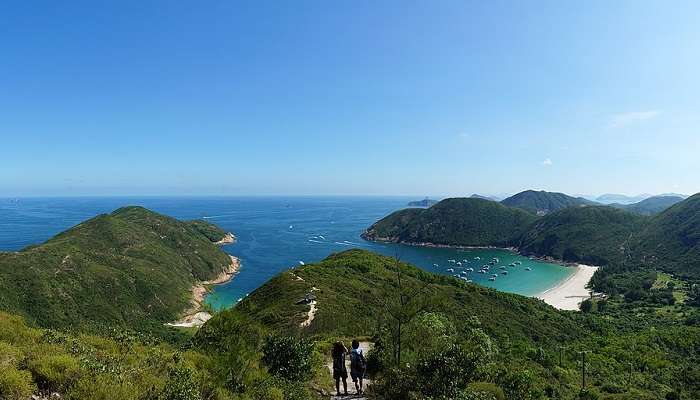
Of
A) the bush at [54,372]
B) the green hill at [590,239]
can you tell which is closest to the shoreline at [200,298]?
the bush at [54,372]

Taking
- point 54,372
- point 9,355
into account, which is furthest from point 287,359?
point 9,355

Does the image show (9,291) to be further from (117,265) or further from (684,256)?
(684,256)

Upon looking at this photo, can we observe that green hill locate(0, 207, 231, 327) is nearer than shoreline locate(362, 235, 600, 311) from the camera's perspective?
Yes

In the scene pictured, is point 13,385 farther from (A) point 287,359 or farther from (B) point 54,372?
(A) point 287,359

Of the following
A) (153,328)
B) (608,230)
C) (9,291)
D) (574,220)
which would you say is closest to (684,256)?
(608,230)

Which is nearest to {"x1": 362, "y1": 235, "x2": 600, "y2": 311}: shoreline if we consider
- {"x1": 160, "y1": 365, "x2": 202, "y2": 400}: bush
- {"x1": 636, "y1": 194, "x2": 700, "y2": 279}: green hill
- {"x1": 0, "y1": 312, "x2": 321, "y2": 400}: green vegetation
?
{"x1": 636, "y1": 194, "x2": 700, "y2": 279}: green hill

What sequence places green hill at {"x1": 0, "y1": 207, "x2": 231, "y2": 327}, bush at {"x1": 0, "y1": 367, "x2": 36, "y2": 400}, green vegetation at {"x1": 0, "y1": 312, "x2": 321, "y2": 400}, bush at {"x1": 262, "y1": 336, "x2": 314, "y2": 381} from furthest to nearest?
green hill at {"x1": 0, "y1": 207, "x2": 231, "y2": 327}, bush at {"x1": 262, "y1": 336, "x2": 314, "y2": 381}, green vegetation at {"x1": 0, "y1": 312, "x2": 321, "y2": 400}, bush at {"x1": 0, "y1": 367, "x2": 36, "y2": 400}

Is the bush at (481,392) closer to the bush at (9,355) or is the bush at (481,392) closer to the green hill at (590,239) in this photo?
the bush at (9,355)

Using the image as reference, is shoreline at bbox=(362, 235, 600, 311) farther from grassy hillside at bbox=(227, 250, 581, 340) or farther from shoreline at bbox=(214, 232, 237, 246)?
shoreline at bbox=(214, 232, 237, 246)
